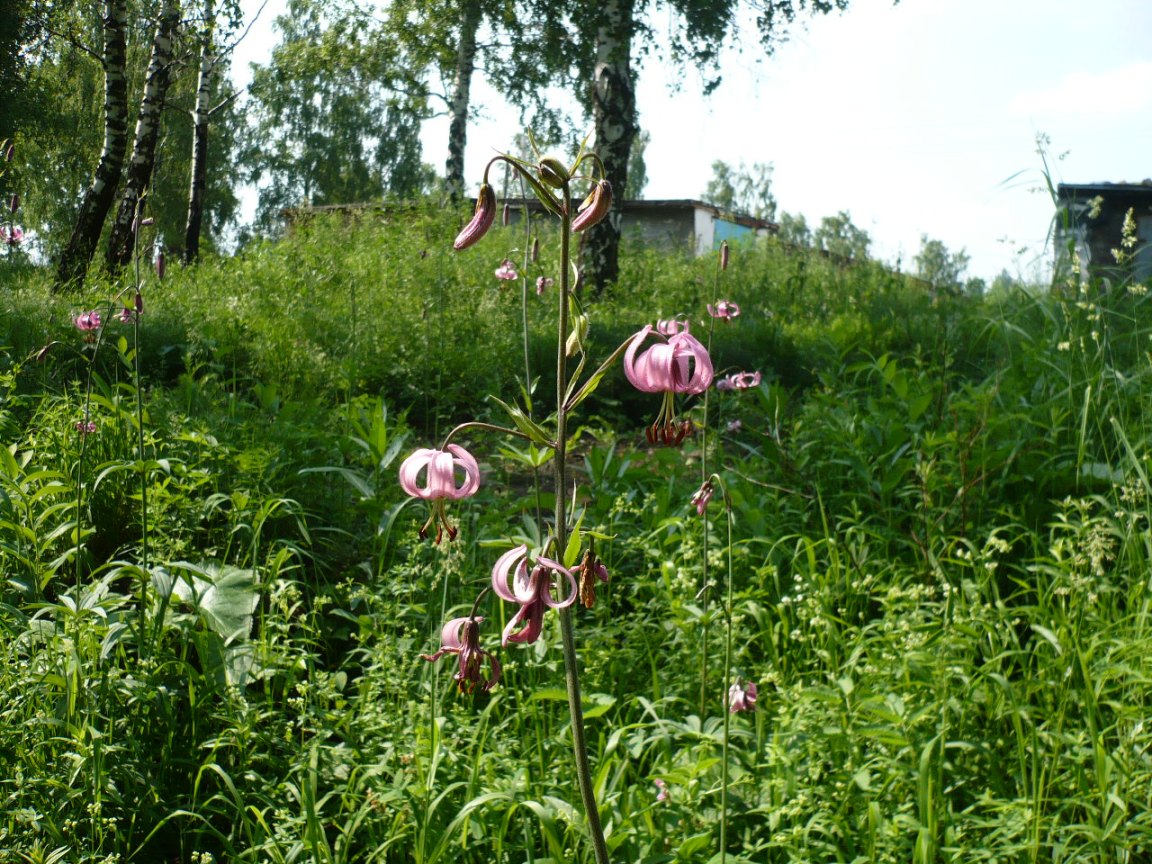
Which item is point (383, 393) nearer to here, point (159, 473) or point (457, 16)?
point (159, 473)

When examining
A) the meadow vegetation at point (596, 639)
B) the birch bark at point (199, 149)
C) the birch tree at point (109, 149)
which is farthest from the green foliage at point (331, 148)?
the meadow vegetation at point (596, 639)

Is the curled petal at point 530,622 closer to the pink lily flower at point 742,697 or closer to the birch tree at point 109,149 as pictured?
the pink lily flower at point 742,697

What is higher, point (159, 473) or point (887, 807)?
point (159, 473)

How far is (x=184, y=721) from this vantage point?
7.04ft

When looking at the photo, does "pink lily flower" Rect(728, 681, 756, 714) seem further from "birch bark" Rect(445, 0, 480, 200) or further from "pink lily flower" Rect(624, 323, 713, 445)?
"birch bark" Rect(445, 0, 480, 200)

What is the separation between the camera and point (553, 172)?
0.96 metres

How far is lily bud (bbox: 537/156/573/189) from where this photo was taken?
95cm

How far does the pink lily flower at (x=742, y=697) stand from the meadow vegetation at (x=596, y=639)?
0.29ft

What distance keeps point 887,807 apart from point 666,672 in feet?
2.22

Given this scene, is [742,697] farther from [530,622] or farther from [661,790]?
[530,622]

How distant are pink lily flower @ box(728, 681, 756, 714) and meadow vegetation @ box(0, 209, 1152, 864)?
0.09 meters

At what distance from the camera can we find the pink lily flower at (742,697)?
1.95 metres

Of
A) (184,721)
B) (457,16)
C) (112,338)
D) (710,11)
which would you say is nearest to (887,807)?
(184,721)

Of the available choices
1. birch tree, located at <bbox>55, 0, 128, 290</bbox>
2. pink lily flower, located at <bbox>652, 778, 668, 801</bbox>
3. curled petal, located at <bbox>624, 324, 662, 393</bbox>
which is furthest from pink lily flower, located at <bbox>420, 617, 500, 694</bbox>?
birch tree, located at <bbox>55, 0, 128, 290</bbox>
